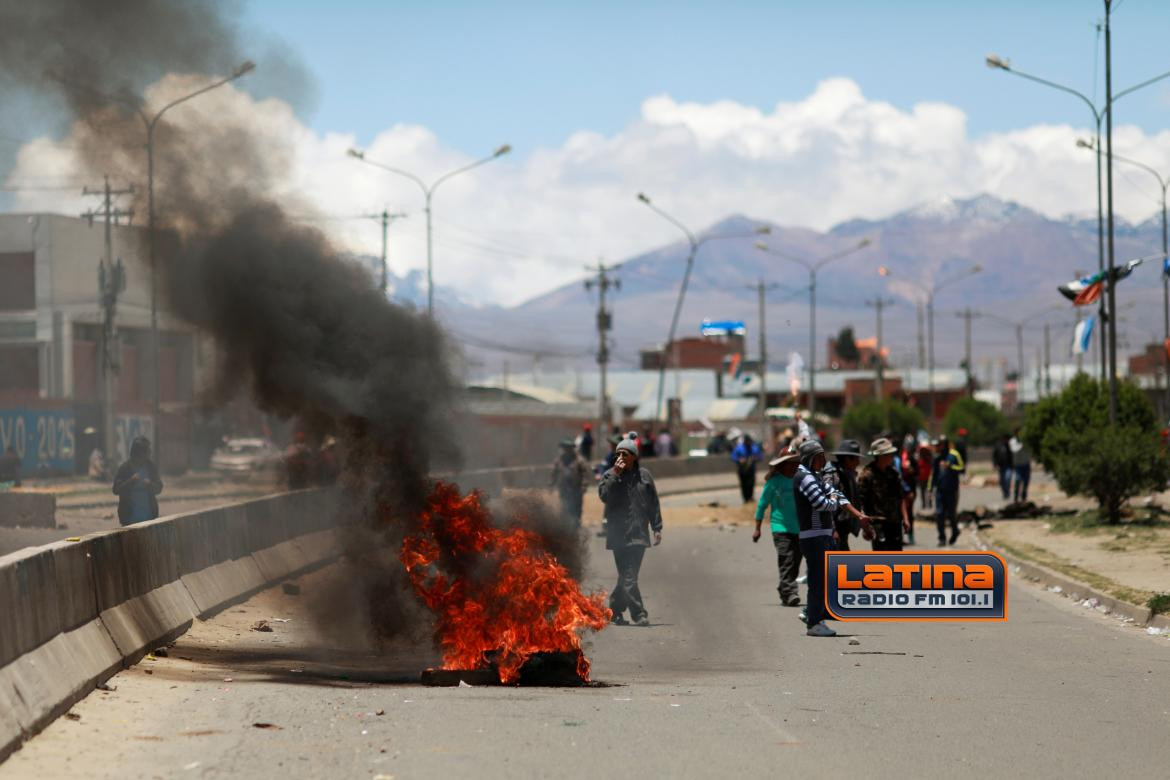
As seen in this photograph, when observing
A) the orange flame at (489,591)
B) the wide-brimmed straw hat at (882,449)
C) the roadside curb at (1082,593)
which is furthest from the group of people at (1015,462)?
the orange flame at (489,591)

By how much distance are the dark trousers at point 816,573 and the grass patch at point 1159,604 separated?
3155mm

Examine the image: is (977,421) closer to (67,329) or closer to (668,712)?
(67,329)

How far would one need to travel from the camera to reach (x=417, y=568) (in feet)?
36.9

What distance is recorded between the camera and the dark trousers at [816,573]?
40.7 feet

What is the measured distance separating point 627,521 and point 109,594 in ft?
16.7

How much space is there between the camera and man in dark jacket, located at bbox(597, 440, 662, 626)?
13938 mm

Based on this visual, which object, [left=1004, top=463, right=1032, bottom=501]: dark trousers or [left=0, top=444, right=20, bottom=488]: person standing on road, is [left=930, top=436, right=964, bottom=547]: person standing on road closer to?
[left=1004, top=463, right=1032, bottom=501]: dark trousers

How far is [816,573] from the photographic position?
1241cm

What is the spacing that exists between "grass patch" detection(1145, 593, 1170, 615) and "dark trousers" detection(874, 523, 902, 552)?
2.30m

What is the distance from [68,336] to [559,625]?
45.4 metres

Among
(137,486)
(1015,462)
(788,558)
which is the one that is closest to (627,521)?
(788,558)

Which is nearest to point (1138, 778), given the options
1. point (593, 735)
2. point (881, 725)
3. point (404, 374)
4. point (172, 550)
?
point (881, 725)

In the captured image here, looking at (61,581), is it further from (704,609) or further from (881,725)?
(704,609)

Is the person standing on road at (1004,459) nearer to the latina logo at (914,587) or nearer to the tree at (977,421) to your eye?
the latina logo at (914,587)
